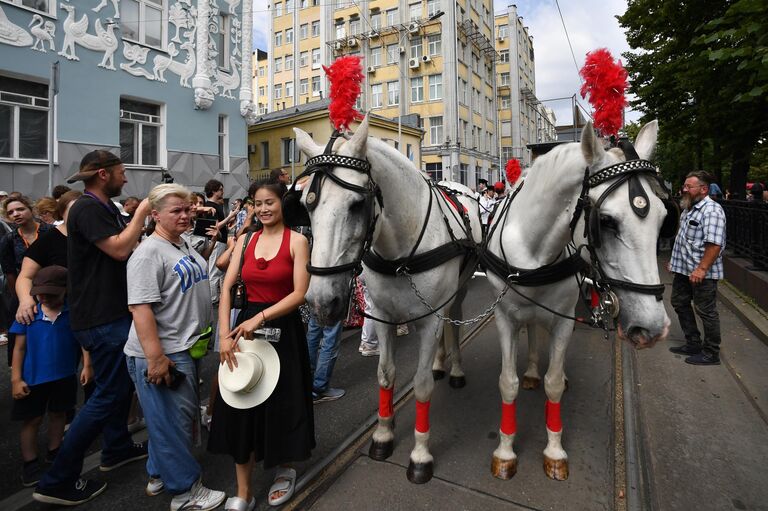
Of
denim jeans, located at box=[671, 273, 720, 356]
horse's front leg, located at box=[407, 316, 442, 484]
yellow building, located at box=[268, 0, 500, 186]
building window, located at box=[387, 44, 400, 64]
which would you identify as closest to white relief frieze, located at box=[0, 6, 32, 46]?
horse's front leg, located at box=[407, 316, 442, 484]

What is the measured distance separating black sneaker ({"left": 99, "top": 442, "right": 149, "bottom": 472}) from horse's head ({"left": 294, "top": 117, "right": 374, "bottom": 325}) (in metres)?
2.32

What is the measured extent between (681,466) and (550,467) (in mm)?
992

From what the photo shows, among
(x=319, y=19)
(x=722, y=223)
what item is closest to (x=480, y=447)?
(x=722, y=223)

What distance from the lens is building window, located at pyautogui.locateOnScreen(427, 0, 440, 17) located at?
32.5m

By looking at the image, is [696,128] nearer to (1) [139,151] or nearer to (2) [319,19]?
(1) [139,151]

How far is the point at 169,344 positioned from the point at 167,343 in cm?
1

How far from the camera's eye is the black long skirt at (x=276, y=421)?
8.38ft

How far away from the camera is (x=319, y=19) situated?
128 feet

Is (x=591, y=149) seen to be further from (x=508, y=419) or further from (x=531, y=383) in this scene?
(x=531, y=383)

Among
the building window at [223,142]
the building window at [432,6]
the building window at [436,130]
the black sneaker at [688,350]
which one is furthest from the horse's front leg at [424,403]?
the building window at [432,6]

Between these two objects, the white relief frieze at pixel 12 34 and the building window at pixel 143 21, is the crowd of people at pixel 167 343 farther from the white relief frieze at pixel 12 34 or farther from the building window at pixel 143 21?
the building window at pixel 143 21

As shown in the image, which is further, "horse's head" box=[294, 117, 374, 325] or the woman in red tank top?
the woman in red tank top

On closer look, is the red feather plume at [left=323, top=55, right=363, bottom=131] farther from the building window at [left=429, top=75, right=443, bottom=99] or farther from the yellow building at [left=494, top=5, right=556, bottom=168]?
the yellow building at [left=494, top=5, right=556, bottom=168]

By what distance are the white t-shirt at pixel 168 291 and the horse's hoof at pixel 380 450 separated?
1.57 metres
